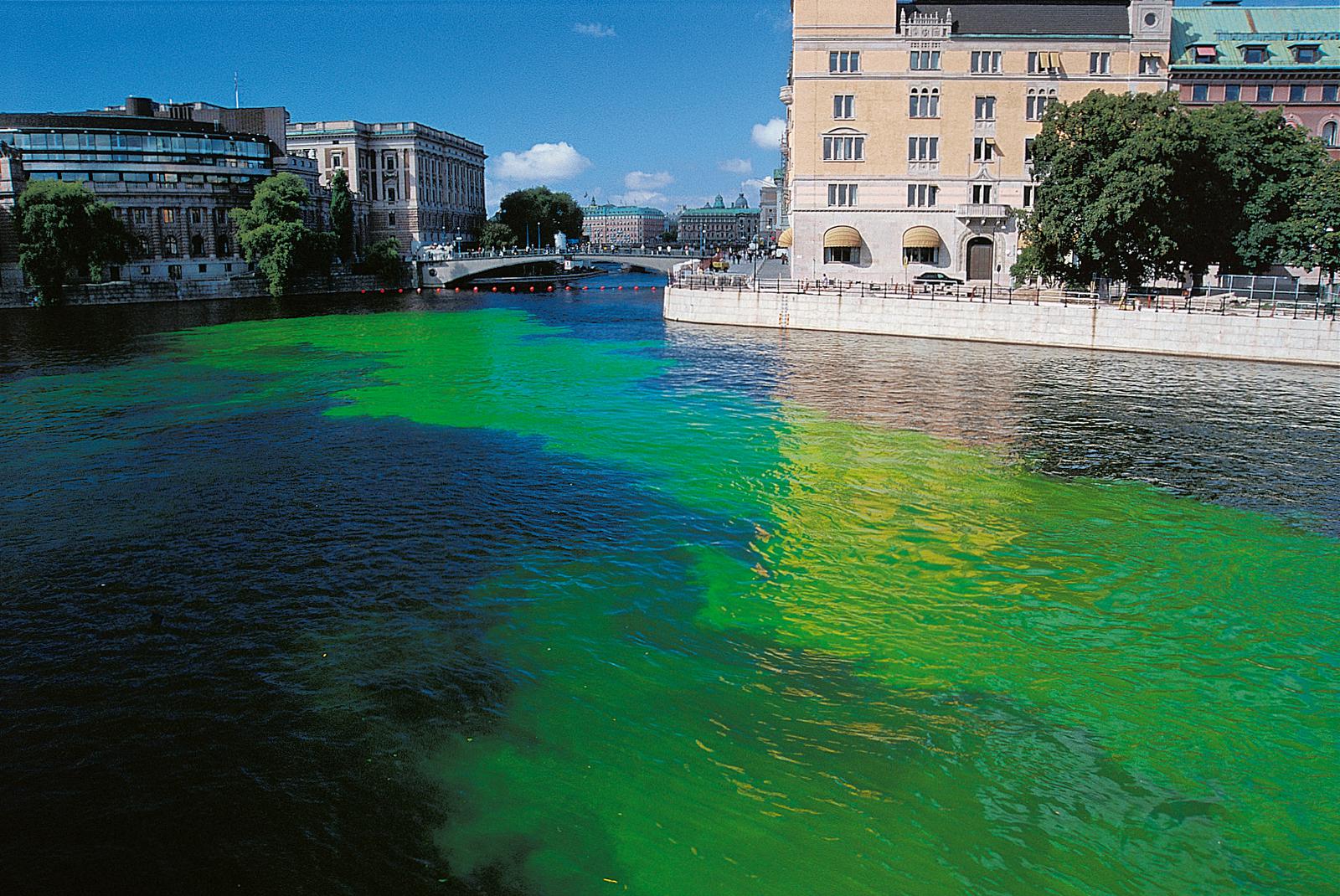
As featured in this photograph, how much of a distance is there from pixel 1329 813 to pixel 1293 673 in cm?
433

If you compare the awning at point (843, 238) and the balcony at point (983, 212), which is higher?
the balcony at point (983, 212)

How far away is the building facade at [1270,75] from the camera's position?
8206cm

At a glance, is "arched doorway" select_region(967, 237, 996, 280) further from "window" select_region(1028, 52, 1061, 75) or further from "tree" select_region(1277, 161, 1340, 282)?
"tree" select_region(1277, 161, 1340, 282)

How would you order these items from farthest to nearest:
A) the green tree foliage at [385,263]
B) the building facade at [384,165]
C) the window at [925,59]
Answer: the building facade at [384,165], the green tree foliage at [385,263], the window at [925,59]

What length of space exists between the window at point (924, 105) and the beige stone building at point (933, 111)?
0.31ft

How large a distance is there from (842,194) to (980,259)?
40.6 feet

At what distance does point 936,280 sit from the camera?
7312 centimetres

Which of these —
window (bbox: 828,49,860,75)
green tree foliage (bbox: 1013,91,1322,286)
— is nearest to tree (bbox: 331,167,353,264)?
window (bbox: 828,49,860,75)

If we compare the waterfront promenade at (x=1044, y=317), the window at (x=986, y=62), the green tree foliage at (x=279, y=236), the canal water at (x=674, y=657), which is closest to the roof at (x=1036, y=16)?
the window at (x=986, y=62)

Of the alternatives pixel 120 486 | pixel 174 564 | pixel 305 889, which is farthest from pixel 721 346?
pixel 305 889

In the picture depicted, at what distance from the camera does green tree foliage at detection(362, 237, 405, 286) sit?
135125 millimetres

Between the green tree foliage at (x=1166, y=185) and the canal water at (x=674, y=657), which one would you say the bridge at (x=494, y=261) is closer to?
the green tree foliage at (x=1166, y=185)

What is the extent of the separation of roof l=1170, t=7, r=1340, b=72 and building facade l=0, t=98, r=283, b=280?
345 ft

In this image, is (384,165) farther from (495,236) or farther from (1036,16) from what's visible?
(1036,16)
